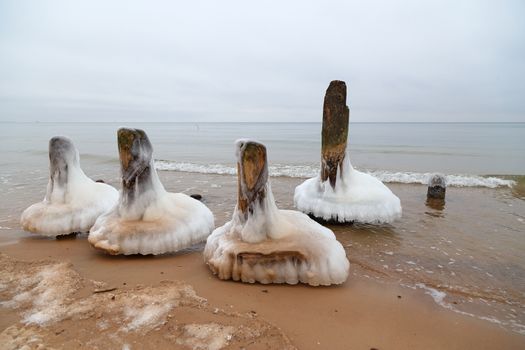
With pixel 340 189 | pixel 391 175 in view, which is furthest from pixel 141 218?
pixel 391 175

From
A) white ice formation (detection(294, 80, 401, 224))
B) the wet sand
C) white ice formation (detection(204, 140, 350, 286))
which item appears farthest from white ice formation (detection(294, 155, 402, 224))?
white ice formation (detection(204, 140, 350, 286))

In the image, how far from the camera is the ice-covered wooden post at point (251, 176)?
3930 millimetres

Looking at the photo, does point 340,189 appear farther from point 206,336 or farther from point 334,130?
point 206,336

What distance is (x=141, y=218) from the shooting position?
4828mm

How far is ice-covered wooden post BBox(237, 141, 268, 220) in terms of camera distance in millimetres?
3930

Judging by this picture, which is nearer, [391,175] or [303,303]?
[303,303]

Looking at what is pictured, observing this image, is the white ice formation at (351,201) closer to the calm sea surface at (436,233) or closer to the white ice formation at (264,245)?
the calm sea surface at (436,233)

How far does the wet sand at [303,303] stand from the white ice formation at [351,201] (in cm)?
48

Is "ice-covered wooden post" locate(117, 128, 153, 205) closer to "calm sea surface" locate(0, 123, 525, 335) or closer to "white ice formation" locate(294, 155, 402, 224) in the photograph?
"calm sea surface" locate(0, 123, 525, 335)

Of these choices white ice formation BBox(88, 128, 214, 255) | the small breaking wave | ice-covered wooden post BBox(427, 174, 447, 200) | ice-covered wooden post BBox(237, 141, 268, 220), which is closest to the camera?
ice-covered wooden post BBox(237, 141, 268, 220)

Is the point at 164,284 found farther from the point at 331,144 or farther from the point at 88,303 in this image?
the point at 331,144

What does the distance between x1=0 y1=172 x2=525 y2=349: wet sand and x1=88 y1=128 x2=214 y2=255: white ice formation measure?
0.75 feet

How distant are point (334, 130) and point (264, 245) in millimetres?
4039

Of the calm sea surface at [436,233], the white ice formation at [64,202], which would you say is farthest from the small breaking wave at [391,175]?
the white ice formation at [64,202]
